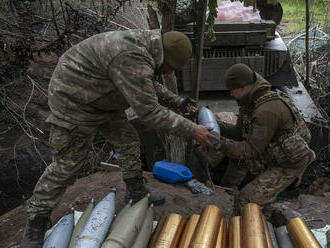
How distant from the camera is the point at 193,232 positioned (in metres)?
2.75

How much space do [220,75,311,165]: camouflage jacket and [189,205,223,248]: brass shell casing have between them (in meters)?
0.69

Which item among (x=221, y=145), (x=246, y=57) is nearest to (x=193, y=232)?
(x=221, y=145)

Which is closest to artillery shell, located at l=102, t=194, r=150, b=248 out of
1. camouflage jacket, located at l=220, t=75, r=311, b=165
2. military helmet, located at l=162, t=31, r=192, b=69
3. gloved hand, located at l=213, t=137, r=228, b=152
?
gloved hand, located at l=213, t=137, r=228, b=152

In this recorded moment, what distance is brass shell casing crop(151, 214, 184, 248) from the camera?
8.64 feet

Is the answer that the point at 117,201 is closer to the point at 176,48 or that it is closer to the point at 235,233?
the point at 235,233

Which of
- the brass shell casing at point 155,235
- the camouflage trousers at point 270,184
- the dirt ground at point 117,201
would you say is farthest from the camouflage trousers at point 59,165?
the camouflage trousers at point 270,184

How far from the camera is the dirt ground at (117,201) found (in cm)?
360

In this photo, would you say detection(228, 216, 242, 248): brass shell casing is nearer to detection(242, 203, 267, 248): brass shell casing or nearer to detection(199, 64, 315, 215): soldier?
detection(242, 203, 267, 248): brass shell casing

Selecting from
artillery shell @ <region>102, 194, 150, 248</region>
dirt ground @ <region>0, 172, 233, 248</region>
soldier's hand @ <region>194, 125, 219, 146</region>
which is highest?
soldier's hand @ <region>194, 125, 219, 146</region>

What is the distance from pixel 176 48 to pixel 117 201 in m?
2.07

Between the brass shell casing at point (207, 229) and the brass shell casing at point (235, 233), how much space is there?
14cm

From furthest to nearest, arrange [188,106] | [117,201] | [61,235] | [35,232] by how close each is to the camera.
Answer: [117,201] < [188,106] < [35,232] < [61,235]

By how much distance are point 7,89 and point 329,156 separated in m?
5.52

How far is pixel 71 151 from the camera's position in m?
3.11
